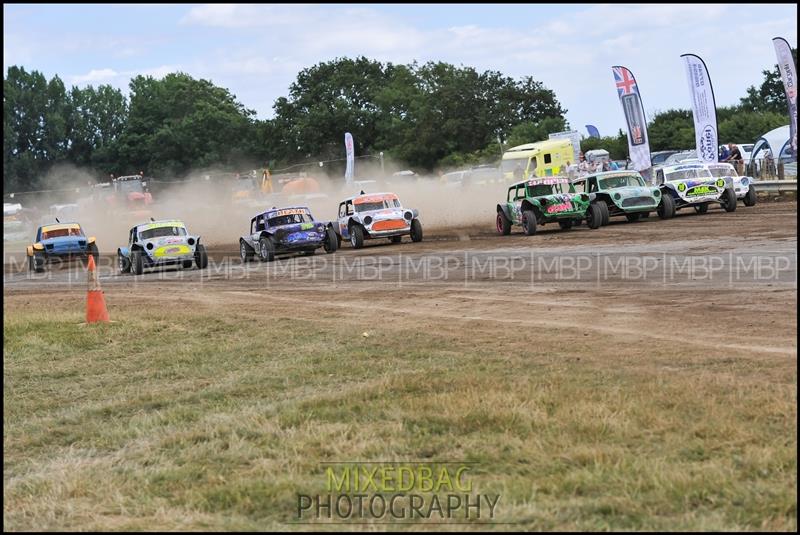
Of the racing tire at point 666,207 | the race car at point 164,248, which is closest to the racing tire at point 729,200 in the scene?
the racing tire at point 666,207

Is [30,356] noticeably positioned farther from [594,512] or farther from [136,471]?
[594,512]

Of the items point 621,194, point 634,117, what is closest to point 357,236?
point 621,194

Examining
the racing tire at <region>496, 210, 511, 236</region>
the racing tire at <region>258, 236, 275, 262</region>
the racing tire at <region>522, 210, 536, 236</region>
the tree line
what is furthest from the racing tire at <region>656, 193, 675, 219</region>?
the tree line

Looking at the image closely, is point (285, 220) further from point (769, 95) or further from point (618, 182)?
point (769, 95)

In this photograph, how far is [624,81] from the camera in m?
36.1

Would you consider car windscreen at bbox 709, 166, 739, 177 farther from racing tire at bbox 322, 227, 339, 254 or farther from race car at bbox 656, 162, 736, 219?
racing tire at bbox 322, 227, 339, 254

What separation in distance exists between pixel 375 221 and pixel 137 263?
19.5ft

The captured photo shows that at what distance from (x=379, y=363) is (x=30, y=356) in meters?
4.55

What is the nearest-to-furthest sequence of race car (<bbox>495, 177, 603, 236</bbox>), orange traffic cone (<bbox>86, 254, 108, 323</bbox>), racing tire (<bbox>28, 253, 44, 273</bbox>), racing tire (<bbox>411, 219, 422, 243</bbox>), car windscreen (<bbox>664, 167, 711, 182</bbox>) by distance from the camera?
orange traffic cone (<bbox>86, 254, 108, 323</bbox>)
race car (<bbox>495, 177, 603, 236</bbox>)
car windscreen (<bbox>664, 167, 711, 182</bbox>)
racing tire (<bbox>411, 219, 422, 243</bbox>)
racing tire (<bbox>28, 253, 44, 273</bbox>)

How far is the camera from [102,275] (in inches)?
1065

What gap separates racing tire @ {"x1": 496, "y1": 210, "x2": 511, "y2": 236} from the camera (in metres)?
27.0

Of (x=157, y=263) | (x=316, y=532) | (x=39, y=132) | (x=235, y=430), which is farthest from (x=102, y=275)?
(x=39, y=132)

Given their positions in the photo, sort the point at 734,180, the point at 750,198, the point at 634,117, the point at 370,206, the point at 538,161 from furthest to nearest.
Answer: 1. the point at 538,161
2. the point at 634,117
3. the point at 750,198
4. the point at 370,206
5. the point at 734,180

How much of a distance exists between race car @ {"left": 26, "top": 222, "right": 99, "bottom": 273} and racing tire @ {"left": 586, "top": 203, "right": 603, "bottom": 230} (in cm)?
1553
